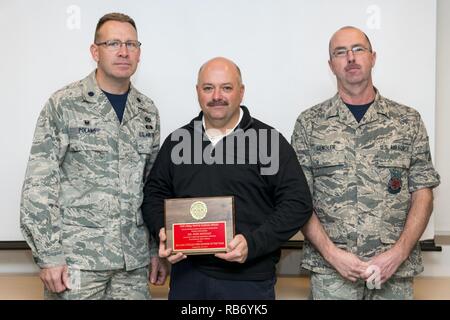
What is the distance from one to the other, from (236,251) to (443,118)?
1.68 metres

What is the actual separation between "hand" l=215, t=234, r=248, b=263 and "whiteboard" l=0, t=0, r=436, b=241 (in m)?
1.12

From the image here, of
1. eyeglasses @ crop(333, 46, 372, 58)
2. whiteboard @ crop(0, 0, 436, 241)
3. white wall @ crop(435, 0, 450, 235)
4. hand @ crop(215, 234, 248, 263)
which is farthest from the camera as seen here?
white wall @ crop(435, 0, 450, 235)

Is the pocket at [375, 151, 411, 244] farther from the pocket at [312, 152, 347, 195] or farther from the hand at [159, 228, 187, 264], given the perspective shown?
the hand at [159, 228, 187, 264]

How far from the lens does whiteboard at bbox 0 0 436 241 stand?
3230mm

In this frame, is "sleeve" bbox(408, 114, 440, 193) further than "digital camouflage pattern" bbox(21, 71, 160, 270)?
Yes

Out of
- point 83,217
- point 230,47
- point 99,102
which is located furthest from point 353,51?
point 83,217

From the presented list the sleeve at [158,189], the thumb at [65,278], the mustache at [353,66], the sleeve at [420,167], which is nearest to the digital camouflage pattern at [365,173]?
the sleeve at [420,167]

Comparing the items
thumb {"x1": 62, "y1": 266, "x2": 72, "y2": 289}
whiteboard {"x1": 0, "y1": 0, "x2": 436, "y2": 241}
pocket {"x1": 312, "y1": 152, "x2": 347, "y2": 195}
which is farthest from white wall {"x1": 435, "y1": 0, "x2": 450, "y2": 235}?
thumb {"x1": 62, "y1": 266, "x2": 72, "y2": 289}

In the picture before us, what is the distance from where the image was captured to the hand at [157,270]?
2.71 meters

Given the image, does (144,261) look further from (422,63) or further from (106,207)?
(422,63)

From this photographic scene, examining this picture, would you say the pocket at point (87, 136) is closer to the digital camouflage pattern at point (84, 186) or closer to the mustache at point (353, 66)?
the digital camouflage pattern at point (84, 186)

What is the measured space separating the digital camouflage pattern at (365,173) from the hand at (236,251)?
47 centimetres

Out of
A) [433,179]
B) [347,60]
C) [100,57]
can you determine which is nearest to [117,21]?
[100,57]

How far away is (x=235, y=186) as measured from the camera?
241cm
